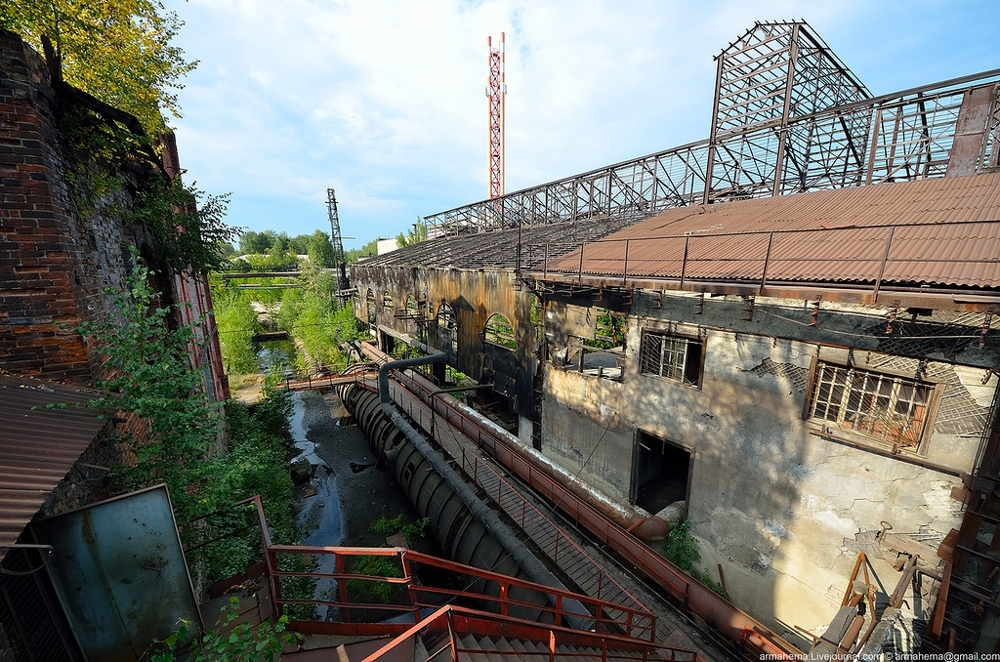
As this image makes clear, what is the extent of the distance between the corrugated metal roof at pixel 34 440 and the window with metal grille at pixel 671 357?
8178 millimetres

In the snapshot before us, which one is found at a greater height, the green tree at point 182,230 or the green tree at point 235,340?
the green tree at point 182,230

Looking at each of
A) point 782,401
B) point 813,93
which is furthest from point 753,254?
point 813,93

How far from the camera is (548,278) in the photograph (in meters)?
9.07

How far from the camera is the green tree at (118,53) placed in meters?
5.32

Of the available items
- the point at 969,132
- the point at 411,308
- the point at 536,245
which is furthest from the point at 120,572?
the point at 411,308

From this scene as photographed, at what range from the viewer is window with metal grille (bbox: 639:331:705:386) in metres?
7.35

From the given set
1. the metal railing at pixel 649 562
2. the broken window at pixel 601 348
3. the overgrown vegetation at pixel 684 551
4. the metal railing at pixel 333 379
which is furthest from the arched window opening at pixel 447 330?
the overgrown vegetation at pixel 684 551

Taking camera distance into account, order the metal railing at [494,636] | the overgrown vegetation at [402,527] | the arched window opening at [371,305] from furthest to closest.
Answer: the arched window opening at [371,305], the overgrown vegetation at [402,527], the metal railing at [494,636]

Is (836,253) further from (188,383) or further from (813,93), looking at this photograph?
(188,383)

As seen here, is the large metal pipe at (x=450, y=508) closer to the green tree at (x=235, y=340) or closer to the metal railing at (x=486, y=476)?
the metal railing at (x=486, y=476)

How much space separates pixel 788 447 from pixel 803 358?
4.92 ft

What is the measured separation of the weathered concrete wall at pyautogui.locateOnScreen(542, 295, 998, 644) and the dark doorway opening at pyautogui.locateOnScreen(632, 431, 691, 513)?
58 centimetres

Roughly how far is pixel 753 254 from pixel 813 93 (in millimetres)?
7596

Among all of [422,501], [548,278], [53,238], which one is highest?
[53,238]
